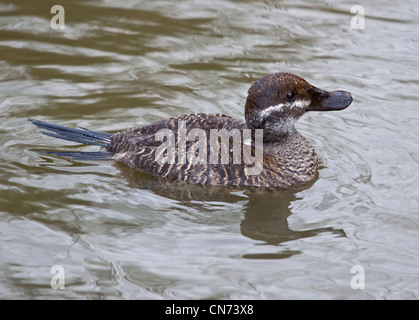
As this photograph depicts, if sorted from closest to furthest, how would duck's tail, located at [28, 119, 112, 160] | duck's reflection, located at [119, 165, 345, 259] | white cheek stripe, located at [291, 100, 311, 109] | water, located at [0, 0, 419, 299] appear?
water, located at [0, 0, 419, 299]
duck's reflection, located at [119, 165, 345, 259]
white cheek stripe, located at [291, 100, 311, 109]
duck's tail, located at [28, 119, 112, 160]

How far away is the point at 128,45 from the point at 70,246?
4338mm

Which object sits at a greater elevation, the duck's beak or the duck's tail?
the duck's beak

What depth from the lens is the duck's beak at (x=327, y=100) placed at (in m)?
6.33

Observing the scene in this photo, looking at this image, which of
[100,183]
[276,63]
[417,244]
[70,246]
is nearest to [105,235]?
[70,246]

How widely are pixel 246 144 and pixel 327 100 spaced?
0.88m

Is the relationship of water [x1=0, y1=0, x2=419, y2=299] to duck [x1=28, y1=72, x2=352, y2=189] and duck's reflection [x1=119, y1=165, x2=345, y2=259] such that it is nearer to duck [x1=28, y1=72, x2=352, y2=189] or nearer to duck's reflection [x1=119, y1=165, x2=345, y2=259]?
duck's reflection [x1=119, y1=165, x2=345, y2=259]

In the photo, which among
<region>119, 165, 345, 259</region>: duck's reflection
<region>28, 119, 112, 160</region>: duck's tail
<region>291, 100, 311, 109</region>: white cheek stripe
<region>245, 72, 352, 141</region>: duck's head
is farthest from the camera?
<region>28, 119, 112, 160</region>: duck's tail

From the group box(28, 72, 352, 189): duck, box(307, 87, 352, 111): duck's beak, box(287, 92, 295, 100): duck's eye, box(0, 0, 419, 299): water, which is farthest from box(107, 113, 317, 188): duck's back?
box(287, 92, 295, 100): duck's eye

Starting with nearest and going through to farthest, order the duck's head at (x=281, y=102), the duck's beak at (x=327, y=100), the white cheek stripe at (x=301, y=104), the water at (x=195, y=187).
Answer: the water at (x=195, y=187) → the duck's head at (x=281, y=102) → the white cheek stripe at (x=301, y=104) → the duck's beak at (x=327, y=100)

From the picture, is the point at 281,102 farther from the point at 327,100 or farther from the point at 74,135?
the point at 74,135

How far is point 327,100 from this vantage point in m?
6.36

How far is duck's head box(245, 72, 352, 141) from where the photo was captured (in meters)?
6.06

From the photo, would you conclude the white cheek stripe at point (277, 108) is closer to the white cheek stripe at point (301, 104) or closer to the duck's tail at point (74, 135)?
the white cheek stripe at point (301, 104)

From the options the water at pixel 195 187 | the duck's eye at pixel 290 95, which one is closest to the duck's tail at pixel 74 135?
the water at pixel 195 187
